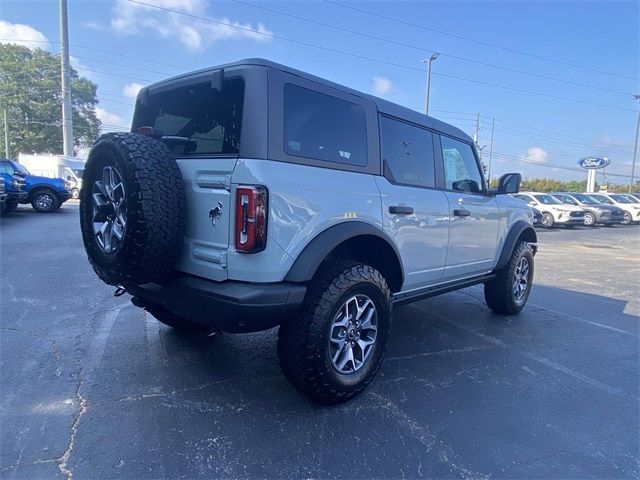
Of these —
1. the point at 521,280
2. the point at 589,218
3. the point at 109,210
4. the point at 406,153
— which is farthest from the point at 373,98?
the point at 589,218

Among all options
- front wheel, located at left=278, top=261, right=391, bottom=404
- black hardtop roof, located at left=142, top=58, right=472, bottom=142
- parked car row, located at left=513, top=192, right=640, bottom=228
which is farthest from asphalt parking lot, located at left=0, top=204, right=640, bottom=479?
parked car row, located at left=513, top=192, right=640, bottom=228

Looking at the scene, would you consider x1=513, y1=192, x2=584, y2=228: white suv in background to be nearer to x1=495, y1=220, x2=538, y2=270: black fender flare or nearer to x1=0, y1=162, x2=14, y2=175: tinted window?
x1=495, y1=220, x2=538, y2=270: black fender flare

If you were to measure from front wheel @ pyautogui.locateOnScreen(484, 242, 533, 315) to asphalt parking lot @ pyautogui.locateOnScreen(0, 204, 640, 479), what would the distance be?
0.21 metres

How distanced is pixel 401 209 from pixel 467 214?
45.6 inches

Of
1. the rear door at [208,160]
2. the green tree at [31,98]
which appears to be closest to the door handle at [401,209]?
the rear door at [208,160]

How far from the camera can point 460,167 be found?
4254 mm

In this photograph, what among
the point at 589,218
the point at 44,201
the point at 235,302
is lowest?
the point at 235,302

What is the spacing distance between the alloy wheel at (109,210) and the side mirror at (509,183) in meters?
3.77

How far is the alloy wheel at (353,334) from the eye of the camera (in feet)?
8.98

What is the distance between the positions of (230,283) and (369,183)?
1266mm

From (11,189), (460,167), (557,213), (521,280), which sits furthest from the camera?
(557,213)

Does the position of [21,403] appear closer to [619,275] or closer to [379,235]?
[379,235]

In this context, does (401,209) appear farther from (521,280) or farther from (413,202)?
(521,280)

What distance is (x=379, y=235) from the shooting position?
9.69ft
